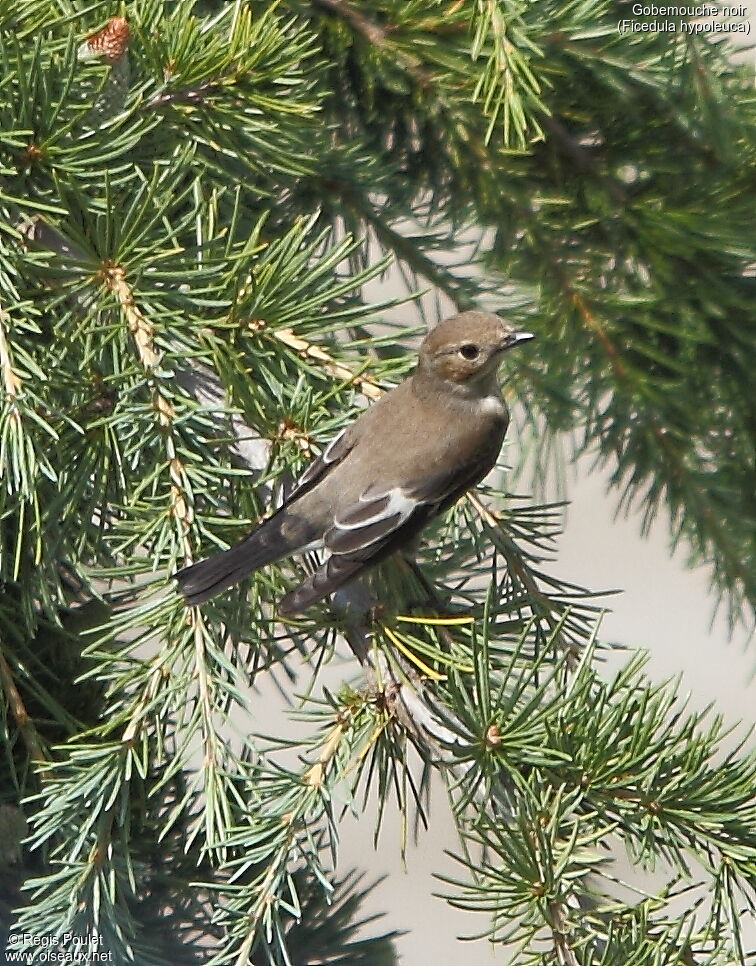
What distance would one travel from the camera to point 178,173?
50.8 inches

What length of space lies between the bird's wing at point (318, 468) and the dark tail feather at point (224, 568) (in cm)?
6

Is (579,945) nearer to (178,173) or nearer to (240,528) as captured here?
(240,528)

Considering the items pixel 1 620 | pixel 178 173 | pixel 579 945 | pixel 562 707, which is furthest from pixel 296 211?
pixel 579 945

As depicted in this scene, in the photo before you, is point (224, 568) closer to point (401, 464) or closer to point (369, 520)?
point (369, 520)

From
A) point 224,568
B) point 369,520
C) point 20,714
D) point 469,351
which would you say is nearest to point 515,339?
point 469,351

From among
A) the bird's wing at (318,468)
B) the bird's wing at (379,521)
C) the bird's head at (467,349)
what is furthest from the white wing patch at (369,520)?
the bird's head at (467,349)

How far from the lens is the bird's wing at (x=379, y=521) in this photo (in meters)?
1.47

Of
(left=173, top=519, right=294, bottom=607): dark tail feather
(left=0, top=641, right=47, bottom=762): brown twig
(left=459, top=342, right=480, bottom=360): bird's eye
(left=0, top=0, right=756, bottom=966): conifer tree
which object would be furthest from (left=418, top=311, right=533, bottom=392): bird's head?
(left=0, top=641, right=47, bottom=762): brown twig

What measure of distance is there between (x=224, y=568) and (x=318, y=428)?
10.5 inches

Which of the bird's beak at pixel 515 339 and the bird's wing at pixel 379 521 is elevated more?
the bird's beak at pixel 515 339

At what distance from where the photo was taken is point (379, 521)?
5.96ft

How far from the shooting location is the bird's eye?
6.60ft

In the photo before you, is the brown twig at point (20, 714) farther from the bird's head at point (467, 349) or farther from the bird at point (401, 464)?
the bird's head at point (467, 349)

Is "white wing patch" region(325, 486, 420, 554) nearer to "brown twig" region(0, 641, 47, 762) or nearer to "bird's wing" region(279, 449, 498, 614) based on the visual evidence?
"bird's wing" region(279, 449, 498, 614)
